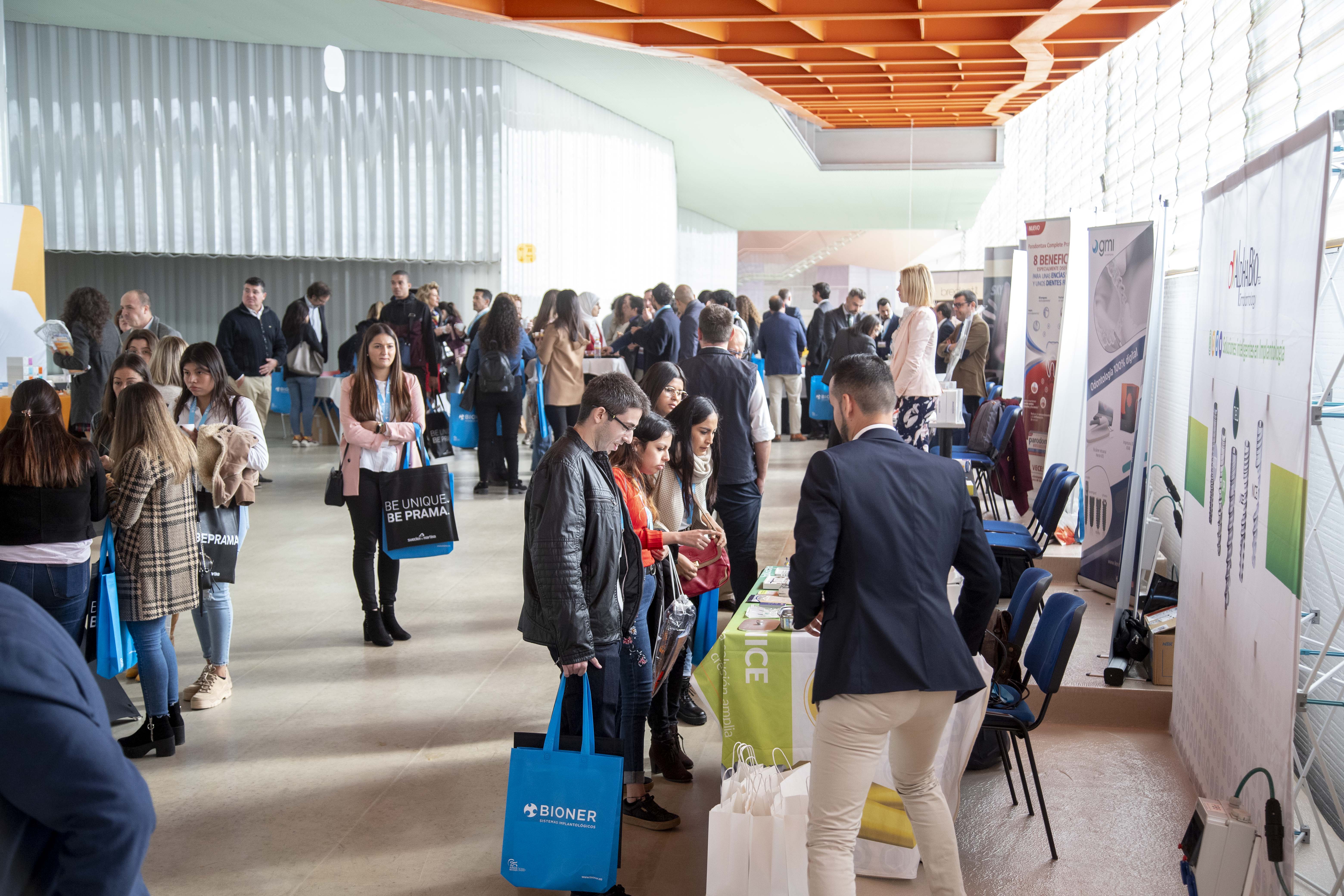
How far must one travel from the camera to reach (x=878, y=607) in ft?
8.21

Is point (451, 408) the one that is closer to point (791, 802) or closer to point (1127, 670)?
point (1127, 670)

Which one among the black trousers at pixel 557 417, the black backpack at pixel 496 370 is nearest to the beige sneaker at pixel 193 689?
the black backpack at pixel 496 370

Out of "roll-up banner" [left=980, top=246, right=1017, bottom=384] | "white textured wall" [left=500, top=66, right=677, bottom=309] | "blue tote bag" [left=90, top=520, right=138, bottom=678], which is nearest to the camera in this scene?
"blue tote bag" [left=90, top=520, right=138, bottom=678]

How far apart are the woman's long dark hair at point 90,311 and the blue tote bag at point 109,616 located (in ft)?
11.9

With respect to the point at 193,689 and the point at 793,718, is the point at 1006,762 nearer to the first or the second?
the point at 793,718

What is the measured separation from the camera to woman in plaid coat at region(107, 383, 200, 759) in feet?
12.9

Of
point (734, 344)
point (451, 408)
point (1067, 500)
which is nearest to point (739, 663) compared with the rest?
point (1067, 500)

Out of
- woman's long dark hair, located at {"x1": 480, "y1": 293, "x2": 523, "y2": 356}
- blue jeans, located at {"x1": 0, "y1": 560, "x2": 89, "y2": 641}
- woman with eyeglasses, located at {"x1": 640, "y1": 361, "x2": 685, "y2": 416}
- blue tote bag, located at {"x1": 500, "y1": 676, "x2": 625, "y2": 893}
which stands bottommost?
blue tote bag, located at {"x1": 500, "y1": 676, "x2": 625, "y2": 893}

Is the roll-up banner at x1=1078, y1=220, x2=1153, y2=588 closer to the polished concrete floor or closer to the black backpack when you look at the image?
the polished concrete floor

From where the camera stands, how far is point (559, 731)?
290cm

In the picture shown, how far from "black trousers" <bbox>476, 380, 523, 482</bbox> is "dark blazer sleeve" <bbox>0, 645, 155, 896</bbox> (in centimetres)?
753

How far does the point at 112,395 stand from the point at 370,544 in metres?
1.39

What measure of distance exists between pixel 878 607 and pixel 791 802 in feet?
2.25

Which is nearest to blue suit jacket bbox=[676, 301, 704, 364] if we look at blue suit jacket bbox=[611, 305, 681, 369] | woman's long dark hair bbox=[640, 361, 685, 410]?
blue suit jacket bbox=[611, 305, 681, 369]
